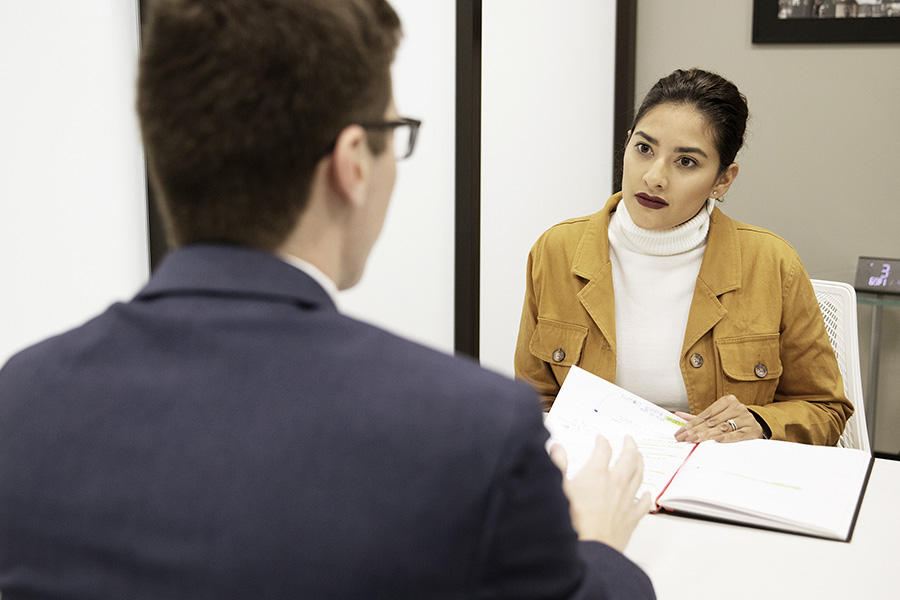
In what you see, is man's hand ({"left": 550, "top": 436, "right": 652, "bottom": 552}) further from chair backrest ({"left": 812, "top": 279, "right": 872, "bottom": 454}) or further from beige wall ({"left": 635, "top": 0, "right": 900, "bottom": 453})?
beige wall ({"left": 635, "top": 0, "right": 900, "bottom": 453})

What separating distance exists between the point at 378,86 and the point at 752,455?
0.94 m

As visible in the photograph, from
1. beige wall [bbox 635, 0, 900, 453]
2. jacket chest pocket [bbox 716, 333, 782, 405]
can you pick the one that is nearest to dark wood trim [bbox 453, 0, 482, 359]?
jacket chest pocket [bbox 716, 333, 782, 405]

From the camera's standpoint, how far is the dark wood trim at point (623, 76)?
3467mm

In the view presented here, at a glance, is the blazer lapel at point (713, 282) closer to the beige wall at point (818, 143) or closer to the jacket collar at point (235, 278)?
the jacket collar at point (235, 278)

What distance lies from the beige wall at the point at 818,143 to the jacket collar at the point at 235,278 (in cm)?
302

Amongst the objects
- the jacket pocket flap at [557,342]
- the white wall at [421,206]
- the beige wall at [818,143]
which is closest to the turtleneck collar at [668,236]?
the jacket pocket flap at [557,342]

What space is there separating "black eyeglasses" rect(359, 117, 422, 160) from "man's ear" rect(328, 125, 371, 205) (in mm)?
17

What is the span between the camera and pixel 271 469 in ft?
1.76

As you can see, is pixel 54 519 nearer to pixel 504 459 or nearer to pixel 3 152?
pixel 504 459

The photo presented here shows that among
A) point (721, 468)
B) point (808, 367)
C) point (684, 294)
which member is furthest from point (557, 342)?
point (721, 468)

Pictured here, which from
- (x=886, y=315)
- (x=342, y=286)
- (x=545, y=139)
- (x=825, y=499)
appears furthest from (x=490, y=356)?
(x=342, y=286)

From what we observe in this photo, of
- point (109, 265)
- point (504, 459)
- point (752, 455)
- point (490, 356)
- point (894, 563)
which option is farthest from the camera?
point (490, 356)

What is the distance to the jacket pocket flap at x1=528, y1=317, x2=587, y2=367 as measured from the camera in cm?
180

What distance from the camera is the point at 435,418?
21.5 inches
